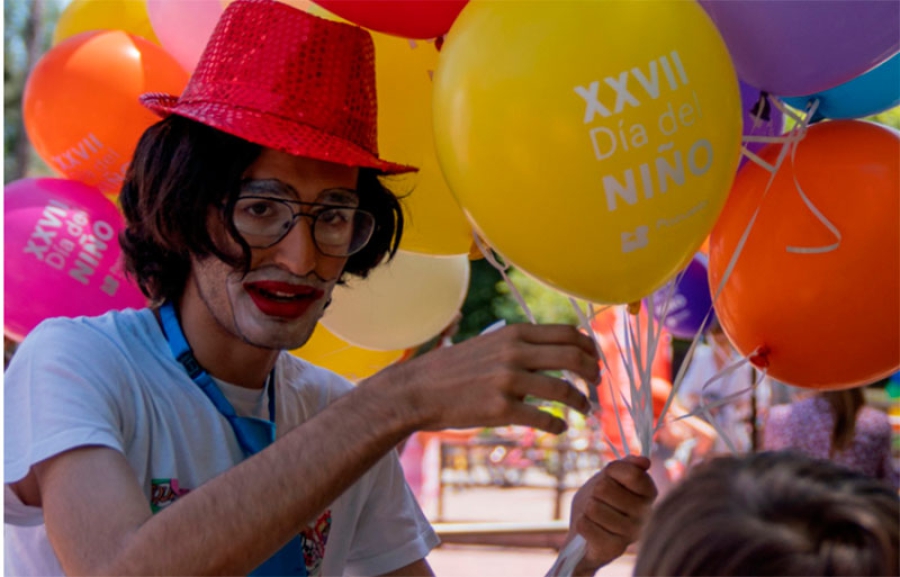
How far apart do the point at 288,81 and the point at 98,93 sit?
103cm

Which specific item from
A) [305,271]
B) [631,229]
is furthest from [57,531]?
[631,229]

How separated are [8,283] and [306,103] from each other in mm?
1225

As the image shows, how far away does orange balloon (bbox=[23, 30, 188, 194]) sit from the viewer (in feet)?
8.59

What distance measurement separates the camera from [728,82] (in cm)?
160

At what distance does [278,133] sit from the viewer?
169 centimetres

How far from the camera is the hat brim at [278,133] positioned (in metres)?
1.67

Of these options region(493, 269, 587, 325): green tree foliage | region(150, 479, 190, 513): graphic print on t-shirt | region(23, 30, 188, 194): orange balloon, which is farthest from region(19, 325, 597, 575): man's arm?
region(493, 269, 587, 325): green tree foliage

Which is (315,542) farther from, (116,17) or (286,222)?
(116,17)

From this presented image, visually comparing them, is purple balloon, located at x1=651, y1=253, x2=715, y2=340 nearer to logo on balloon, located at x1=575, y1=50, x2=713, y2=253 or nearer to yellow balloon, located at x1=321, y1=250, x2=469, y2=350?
yellow balloon, located at x1=321, y1=250, x2=469, y2=350

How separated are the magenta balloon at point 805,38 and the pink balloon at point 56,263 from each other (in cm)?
151

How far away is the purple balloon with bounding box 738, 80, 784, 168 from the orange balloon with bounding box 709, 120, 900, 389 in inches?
3.2

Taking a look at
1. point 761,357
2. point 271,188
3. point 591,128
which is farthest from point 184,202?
point 761,357

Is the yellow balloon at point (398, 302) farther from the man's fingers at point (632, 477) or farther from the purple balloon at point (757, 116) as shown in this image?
the man's fingers at point (632, 477)

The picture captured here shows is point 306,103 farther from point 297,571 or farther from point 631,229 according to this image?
point 297,571
